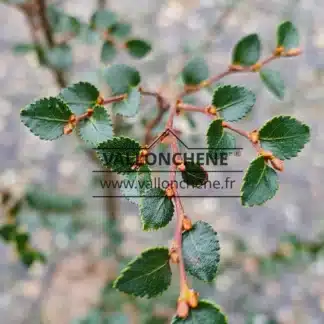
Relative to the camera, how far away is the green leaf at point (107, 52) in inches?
31.3

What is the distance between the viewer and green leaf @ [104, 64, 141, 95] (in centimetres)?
59

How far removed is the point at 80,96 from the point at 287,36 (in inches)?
10.2

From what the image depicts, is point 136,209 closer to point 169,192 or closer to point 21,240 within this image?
point 21,240

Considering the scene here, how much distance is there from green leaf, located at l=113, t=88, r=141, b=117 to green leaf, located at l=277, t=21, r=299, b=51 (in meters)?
0.19

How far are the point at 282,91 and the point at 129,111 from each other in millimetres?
210

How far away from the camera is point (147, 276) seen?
0.45 m

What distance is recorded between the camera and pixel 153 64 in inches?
68.4

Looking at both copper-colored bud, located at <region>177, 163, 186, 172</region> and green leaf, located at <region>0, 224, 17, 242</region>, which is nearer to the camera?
copper-colored bud, located at <region>177, 163, 186, 172</region>

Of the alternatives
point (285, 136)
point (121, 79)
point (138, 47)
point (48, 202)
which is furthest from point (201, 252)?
point (48, 202)

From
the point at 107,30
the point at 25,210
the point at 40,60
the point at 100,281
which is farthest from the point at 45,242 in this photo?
the point at 107,30

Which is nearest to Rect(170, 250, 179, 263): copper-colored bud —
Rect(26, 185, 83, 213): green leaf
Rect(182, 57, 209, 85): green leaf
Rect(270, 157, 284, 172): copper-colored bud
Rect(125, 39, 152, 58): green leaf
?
Rect(270, 157, 284, 172): copper-colored bud

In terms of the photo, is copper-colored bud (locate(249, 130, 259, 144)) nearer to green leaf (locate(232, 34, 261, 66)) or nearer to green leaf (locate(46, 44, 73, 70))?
green leaf (locate(232, 34, 261, 66))

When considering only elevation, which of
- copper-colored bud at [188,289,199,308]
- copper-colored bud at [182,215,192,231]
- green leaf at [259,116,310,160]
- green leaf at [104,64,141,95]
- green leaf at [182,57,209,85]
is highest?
green leaf at [182,57,209,85]

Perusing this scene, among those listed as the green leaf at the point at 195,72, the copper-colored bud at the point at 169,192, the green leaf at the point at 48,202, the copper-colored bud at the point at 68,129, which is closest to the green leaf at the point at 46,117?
the copper-colored bud at the point at 68,129
